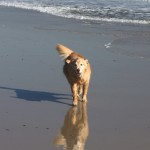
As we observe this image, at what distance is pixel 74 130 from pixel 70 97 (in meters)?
1.70

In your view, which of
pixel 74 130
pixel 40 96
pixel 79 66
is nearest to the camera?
pixel 74 130

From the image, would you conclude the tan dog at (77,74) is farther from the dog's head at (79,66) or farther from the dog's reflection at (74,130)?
the dog's reflection at (74,130)

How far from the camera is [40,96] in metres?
7.58

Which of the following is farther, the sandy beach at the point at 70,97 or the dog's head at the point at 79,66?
the dog's head at the point at 79,66

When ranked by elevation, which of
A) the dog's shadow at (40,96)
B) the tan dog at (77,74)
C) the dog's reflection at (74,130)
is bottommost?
the dog's shadow at (40,96)

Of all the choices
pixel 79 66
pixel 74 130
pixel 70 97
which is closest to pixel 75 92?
pixel 70 97

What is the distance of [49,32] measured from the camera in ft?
46.9

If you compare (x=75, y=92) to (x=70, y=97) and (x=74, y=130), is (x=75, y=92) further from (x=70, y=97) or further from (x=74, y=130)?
(x=74, y=130)

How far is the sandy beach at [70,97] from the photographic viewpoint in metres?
5.58

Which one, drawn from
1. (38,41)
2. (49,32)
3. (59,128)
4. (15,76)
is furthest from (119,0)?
(59,128)

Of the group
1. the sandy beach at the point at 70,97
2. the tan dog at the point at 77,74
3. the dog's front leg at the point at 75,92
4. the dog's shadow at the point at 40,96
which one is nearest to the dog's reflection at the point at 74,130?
the sandy beach at the point at 70,97

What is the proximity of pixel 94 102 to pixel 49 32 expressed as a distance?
287 inches

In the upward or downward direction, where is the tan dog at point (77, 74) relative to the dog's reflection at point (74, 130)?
upward

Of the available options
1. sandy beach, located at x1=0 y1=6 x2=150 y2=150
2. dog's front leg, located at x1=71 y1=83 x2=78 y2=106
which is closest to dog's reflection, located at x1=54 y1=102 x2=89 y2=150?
sandy beach, located at x1=0 y1=6 x2=150 y2=150
